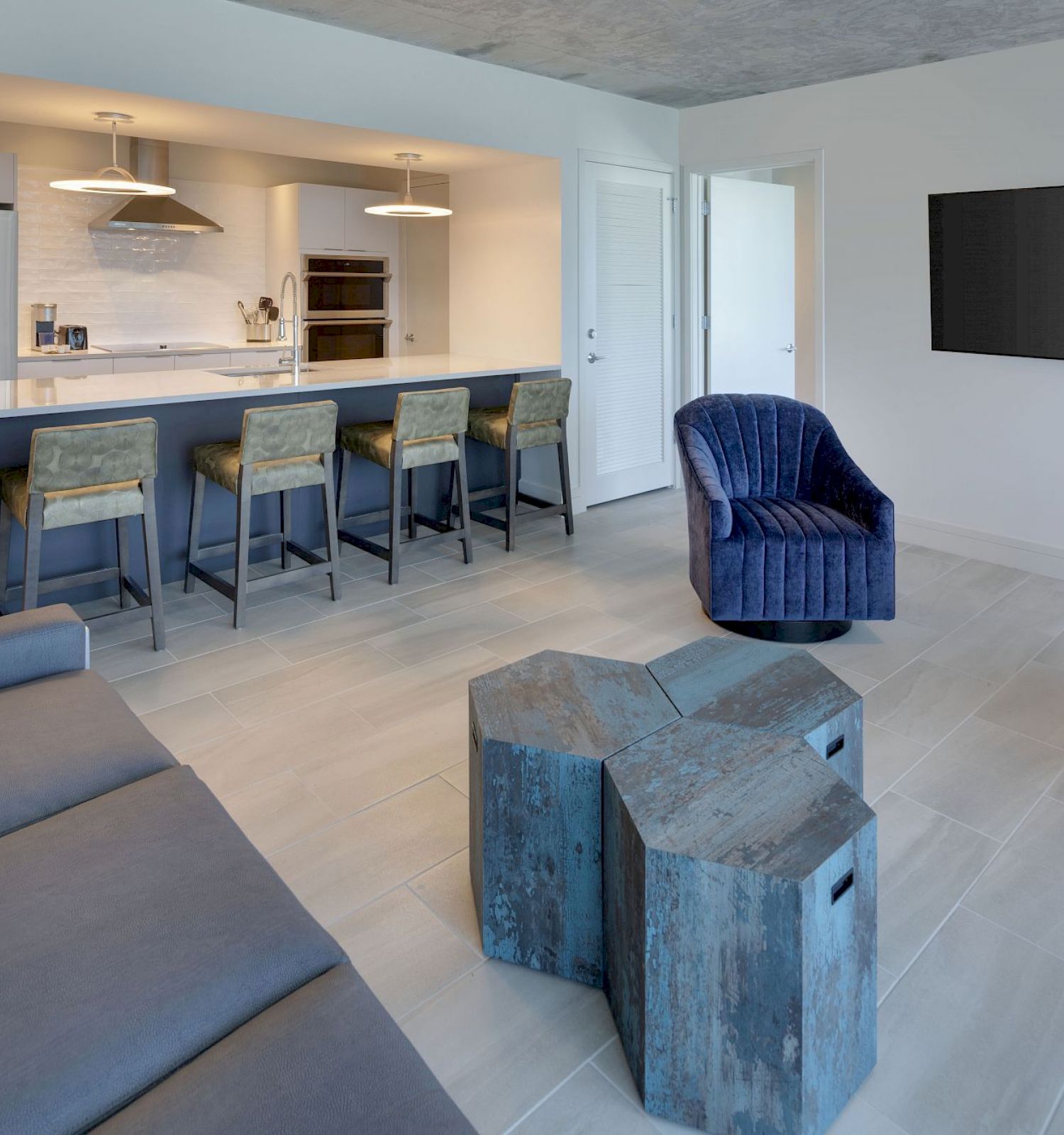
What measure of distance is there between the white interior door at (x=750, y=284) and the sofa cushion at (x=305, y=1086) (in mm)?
5712

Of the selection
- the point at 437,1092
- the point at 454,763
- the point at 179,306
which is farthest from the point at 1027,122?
the point at 179,306

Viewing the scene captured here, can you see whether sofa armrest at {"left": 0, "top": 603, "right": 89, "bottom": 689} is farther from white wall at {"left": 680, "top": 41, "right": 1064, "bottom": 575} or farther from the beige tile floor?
white wall at {"left": 680, "top": 41, "right": 1064, "bottom": 575}

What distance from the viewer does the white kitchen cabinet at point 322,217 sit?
23.6ft

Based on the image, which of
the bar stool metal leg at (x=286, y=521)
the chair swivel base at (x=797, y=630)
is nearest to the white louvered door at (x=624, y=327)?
the bar stool metal leg at (x=286, y=521)

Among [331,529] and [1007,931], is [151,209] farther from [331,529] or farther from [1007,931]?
[1007,931]

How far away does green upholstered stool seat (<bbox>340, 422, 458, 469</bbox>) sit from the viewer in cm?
444

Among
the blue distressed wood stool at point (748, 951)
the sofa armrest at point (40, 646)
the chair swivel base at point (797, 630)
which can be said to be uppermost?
the sofa armrest at point (40, 646)

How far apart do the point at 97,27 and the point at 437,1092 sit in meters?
3.99

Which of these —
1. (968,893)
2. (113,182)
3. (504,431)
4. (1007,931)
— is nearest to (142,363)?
→ (113,182)

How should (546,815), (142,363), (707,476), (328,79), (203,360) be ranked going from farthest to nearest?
(203,360) → (142,363) → (328,79) → (707,476) → (546,815)

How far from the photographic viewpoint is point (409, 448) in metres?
4.44

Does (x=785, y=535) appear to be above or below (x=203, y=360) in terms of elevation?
below

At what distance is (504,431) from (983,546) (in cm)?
254

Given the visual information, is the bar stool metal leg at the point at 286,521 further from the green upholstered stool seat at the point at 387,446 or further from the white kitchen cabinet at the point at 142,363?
the white kitchen cabinet at the point at 142,363
